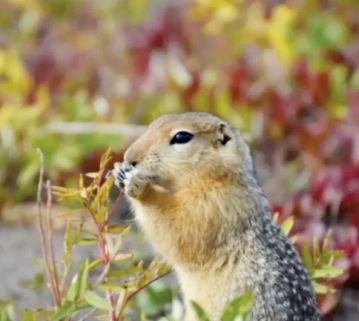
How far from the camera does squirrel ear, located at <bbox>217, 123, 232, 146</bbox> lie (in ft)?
15.6

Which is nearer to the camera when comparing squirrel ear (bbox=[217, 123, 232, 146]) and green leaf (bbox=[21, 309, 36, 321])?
green leaf (bbox=[21, 309, 36, 321])

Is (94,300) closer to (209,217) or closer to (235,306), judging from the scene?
(235,306)

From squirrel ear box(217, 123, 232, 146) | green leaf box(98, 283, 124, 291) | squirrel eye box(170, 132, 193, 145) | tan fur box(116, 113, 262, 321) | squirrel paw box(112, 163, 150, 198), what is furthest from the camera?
squirrel ear box(217, 123, 232, 146)

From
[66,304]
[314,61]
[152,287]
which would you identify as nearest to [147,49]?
[314,61]

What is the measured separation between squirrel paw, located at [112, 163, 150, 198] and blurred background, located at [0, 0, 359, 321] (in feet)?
4.79

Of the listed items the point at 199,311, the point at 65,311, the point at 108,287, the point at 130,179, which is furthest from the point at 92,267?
the point at 199,311

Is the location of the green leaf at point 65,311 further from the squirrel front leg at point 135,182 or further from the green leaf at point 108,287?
the squirrel front leg at point 135,182

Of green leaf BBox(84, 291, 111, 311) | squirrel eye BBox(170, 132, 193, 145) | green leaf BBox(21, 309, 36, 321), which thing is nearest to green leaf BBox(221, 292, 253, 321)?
green leaf BBox(84, 291, 111, 311)

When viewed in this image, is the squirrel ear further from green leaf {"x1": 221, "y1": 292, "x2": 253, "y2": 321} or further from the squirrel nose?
green leaf {"x1": 221, "y1": 292, "x2": 253, "y2": 321}

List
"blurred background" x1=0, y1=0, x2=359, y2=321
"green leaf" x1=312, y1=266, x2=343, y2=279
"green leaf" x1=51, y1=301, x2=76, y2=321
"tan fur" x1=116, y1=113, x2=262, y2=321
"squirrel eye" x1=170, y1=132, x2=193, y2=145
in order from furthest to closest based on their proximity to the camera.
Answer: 1. "blurred background" x1=0, y1=0, x2=359, y2=321
2. "squirrel eye" x1=170, y1=132, x2=193, y2=145
3. "tan fur" x1=116, y1=113, x2=262, y2=321
4. "green leaf" x1=312, y1=266, x2=343, y2=279
5. "green leaf" x1=51, y1=301, x2=76, y2=321

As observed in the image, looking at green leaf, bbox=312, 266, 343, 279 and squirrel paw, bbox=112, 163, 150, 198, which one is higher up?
squirrel paw, bbox=112, 163, 150, 198

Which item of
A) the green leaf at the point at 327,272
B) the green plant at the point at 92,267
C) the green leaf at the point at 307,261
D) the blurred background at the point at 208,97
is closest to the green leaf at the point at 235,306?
the green plant at the point at 92,267

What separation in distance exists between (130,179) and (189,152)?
14.8 inches

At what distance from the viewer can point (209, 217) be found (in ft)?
15.1
